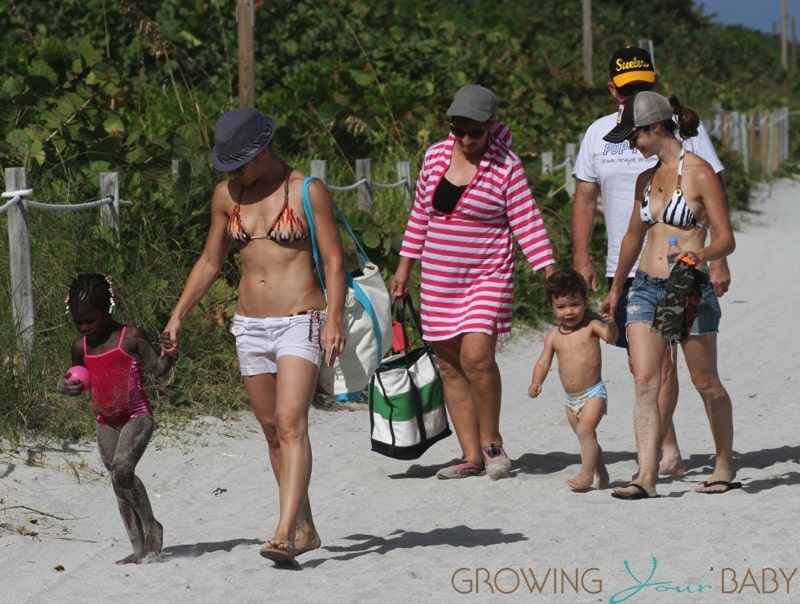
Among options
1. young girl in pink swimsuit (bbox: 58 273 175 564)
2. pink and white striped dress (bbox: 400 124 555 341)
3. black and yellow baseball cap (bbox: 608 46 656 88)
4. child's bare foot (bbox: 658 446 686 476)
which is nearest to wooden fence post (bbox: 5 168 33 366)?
pink and white striped dress (bbox: 400 124 555 341)

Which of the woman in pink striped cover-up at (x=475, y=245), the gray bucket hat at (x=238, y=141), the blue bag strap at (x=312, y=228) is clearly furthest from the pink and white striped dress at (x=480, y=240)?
the gray bucket hat at (x=238, y=141)

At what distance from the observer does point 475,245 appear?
6.54 meters

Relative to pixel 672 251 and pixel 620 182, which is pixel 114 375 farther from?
pixel 620 182

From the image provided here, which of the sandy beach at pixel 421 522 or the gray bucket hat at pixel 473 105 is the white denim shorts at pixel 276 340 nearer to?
the sandy beach at pixel 421 522

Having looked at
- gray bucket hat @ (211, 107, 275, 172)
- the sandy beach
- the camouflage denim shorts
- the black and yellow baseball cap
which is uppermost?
the black and yellow baseball cap

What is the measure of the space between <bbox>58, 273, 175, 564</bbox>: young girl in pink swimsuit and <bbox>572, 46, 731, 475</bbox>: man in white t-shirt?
226cm

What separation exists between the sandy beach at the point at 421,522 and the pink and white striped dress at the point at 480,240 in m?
0.82

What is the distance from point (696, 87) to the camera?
2962cm

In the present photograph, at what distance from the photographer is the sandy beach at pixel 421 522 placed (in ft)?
16.3

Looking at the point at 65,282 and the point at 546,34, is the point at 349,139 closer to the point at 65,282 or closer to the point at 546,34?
the point at 65,282

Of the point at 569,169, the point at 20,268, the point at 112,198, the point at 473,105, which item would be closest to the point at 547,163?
the point at 569,169

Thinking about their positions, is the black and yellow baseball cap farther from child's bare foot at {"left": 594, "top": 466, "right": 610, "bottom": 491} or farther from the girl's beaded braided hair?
the girl's beaded braided hair

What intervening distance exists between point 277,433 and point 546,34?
2659 centimetres

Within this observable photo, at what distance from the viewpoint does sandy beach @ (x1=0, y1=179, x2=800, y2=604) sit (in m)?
4.96
